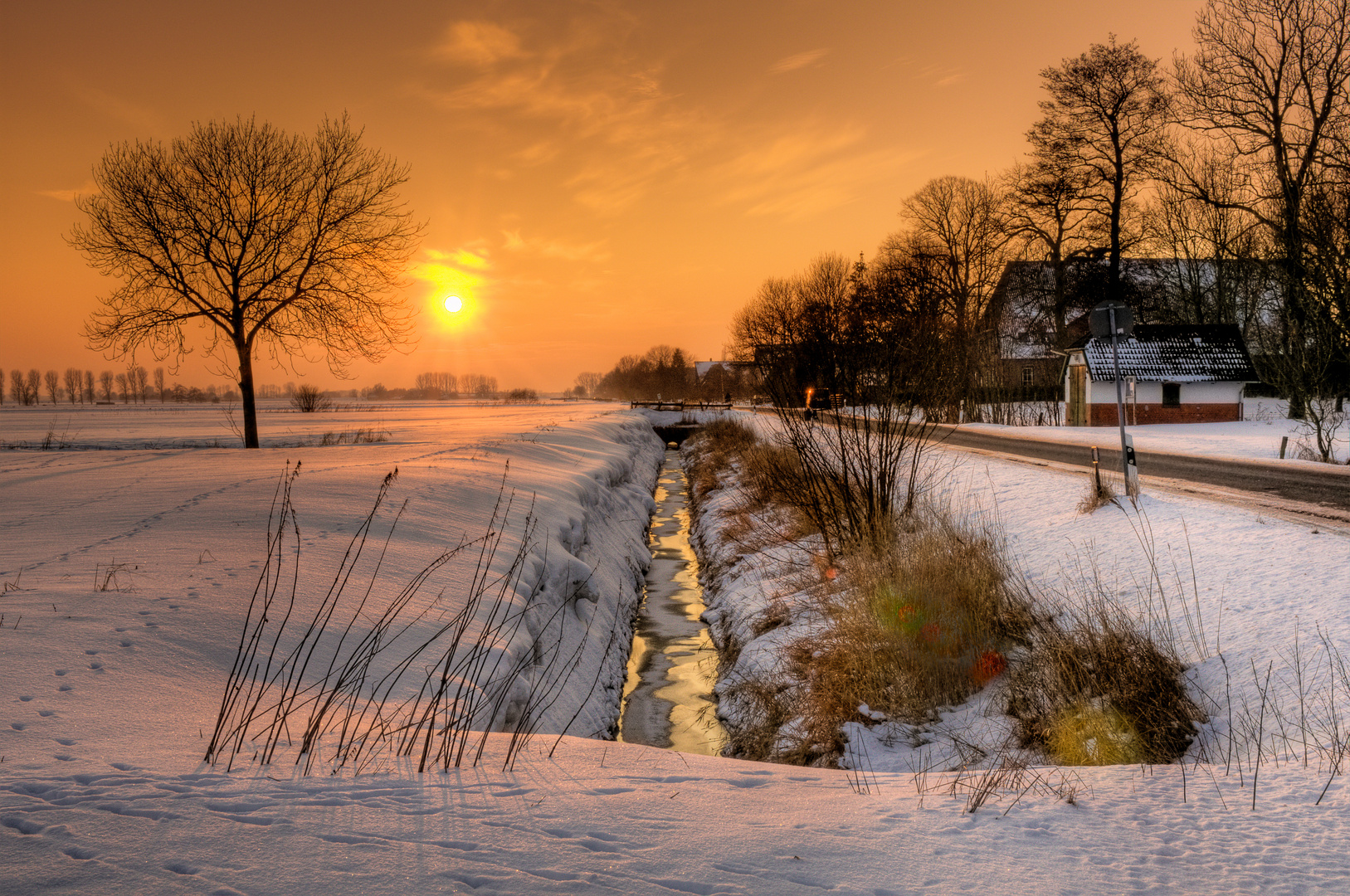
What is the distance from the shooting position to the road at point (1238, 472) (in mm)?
9781

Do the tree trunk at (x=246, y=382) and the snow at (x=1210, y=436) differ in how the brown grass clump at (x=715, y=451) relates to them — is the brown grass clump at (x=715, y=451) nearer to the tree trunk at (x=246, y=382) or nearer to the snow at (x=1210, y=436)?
the snow at (x=1210, y=436)

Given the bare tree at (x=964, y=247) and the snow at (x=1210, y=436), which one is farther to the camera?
the bare tree at (x=964, y=247)

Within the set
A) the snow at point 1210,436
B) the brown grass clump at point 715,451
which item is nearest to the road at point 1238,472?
the snow at point 1210,436

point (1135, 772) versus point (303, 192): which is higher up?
point (303, 192)

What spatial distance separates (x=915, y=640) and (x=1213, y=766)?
9.76ft

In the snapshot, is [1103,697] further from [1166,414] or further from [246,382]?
[1166,414]

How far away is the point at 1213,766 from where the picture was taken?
385 centimetres

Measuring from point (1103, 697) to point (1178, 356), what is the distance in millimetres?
31124

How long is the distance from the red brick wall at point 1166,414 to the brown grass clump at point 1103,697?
26867mm

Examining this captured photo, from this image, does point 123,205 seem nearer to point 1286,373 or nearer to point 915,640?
point 915,640

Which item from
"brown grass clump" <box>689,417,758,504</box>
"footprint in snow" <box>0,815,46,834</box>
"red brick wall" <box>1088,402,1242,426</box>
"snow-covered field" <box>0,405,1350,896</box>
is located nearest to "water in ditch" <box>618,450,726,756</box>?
"snow-covered field" <box>0,405,1350,896</box>

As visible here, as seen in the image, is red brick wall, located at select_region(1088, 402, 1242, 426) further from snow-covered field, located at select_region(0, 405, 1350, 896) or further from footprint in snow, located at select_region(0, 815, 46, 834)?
footprint in snow, located at select_region(0, 815, 46, 834)

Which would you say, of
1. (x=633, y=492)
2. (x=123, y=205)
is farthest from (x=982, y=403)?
(x=123, y=205)

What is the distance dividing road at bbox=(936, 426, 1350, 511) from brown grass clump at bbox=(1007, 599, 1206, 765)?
3296 mm
